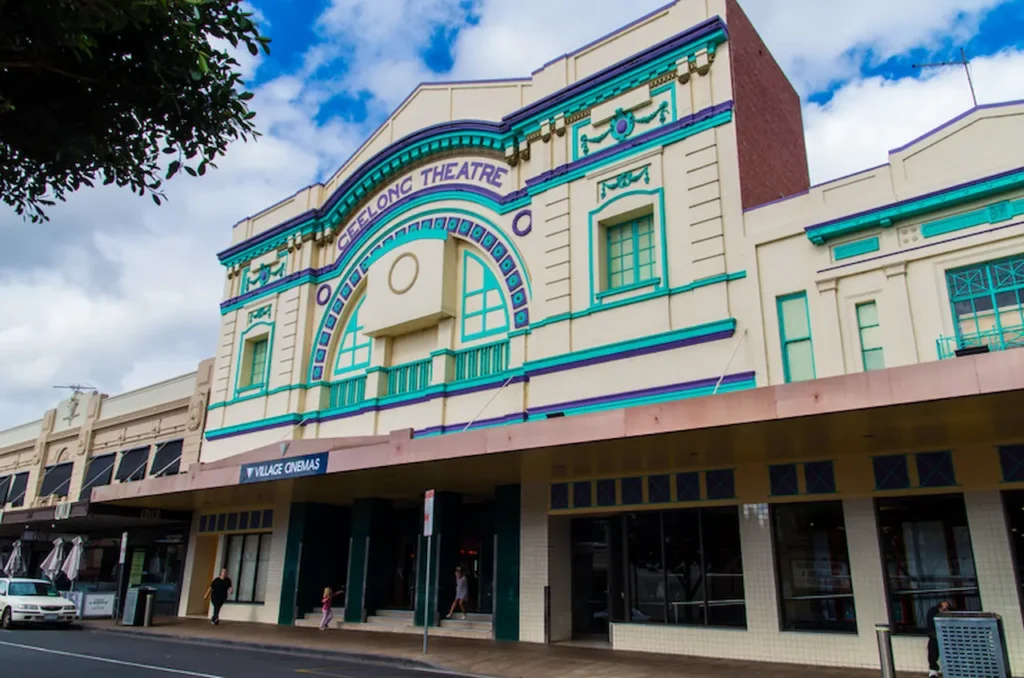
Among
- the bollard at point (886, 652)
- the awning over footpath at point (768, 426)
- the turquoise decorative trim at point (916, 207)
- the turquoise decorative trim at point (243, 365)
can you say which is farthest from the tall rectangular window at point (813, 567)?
the turquoise decorative trim at point (243, 365)

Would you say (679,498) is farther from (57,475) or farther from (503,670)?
(57,475)

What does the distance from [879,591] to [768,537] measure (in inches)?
79.4

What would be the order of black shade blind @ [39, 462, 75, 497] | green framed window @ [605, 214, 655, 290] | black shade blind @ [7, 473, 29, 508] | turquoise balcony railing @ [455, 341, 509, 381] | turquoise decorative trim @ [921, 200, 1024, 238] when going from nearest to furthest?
turquoise decorative trim @ [921, 200, 1024, 238] → green framed window @ [605, 214, 655, 290] → turquoise balcony railing @ [455, 341, 509, 381] → black shade blind @ [39, 462, 75, 497] → black shade blind @ [7, 473, 29, 508]

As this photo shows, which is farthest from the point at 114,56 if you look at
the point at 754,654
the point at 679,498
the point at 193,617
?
the point at 193,617

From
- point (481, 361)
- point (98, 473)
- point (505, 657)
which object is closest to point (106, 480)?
point (98, 473)

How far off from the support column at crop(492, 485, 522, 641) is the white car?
44.9 feet

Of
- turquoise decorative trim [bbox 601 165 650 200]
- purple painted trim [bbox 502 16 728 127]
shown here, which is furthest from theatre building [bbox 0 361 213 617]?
turquoise decorative trim [bbox 601 165 650 200]

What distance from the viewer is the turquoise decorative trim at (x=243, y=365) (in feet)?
87.1

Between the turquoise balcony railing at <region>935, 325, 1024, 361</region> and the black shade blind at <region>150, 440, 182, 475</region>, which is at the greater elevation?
the black shade blind at <region>150, 440, 182, 475</region>

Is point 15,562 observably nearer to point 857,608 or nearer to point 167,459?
point 167,459

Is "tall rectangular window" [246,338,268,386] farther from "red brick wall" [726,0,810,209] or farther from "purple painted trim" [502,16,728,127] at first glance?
"red brick wall" [726,0,810,209]

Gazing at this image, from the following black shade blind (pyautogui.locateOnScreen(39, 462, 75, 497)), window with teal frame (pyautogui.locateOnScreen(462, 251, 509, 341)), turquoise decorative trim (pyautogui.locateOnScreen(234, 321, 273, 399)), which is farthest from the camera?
black shade blind (pyautogui.locateOnScreen(39, 462, 75, 497))

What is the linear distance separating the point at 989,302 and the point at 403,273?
14.6 meters

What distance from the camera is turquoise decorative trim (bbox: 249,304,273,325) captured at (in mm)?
27469
